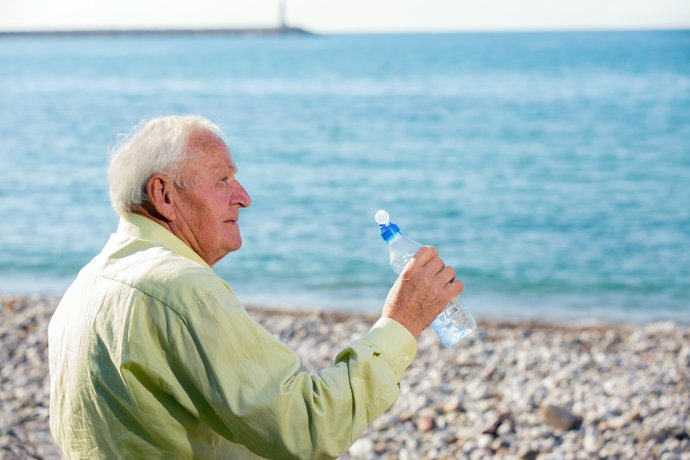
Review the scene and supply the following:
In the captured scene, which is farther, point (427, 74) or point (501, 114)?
point (427, 74)

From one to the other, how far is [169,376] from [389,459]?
3.55 meters

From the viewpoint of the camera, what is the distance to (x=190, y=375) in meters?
1.95

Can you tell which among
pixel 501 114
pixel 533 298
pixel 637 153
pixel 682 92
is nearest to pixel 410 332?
pixel 533 298

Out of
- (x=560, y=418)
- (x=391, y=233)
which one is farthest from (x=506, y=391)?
(x=391, y=233)

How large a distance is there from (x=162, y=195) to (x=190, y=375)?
472 mm

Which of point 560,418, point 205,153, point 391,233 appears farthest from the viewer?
point 560,418

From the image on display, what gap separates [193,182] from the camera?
7.33ft

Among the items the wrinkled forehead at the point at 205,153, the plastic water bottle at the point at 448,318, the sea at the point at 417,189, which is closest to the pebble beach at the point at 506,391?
the sea at the point at 417,189

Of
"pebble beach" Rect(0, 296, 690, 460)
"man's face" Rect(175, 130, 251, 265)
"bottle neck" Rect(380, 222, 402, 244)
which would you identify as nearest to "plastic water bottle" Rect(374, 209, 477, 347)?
"bottle neck" Rect(380, 222, 402, 244)

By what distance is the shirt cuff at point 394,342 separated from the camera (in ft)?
6.97

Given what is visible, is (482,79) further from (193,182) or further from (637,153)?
(193,182)

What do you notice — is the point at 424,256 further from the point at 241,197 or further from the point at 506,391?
the point at 506,391

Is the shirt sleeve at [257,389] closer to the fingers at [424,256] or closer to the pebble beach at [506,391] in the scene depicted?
the fingers at [424,256]

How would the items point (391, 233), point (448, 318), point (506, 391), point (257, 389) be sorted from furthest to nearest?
1. point (506, 391)
2. point (448, 318)
3. point (391, 233)
4. point (257, 389)
